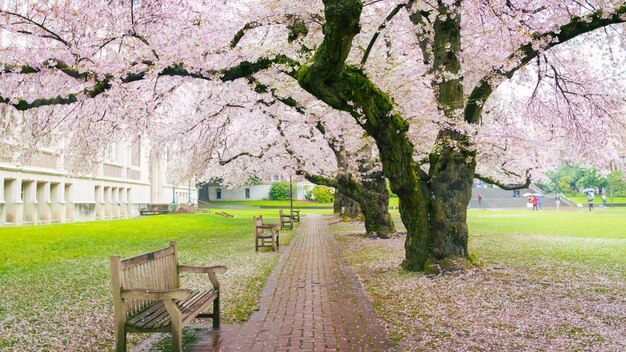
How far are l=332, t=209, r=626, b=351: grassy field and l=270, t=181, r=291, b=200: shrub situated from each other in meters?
82.9

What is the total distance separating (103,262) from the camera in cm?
1332

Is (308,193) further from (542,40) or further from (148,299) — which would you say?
(148,299)

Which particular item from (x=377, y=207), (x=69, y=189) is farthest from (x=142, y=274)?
(x=69, y=189)

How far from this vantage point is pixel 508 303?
7.46 meters

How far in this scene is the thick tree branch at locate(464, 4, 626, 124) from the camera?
830 centimetres

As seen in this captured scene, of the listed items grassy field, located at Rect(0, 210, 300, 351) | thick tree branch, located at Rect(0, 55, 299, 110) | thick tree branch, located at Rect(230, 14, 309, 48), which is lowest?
grassy field, located at Rect(0, 210, 300, 351)

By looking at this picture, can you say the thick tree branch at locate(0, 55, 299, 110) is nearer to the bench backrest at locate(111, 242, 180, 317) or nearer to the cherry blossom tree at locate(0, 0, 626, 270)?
the cherry blossom tree at locate(0, 0, 626, 270)

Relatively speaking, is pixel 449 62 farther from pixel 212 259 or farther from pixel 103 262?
pixel 103 262

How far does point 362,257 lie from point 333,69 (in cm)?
779

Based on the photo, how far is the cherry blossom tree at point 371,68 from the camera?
8656 mm

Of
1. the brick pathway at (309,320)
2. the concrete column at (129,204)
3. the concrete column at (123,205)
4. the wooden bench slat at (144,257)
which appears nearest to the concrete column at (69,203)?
the concrete column at (123,205)

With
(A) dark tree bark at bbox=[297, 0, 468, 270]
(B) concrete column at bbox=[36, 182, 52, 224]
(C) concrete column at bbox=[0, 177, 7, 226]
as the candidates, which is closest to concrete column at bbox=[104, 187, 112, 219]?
(B) concrete column at bbox=[36, 182, 52, 224]

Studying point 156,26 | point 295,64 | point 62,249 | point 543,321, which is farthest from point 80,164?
point 543,321

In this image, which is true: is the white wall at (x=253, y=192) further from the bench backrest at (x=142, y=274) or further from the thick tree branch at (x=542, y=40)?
the bench backrest at (x=142, y=274)
